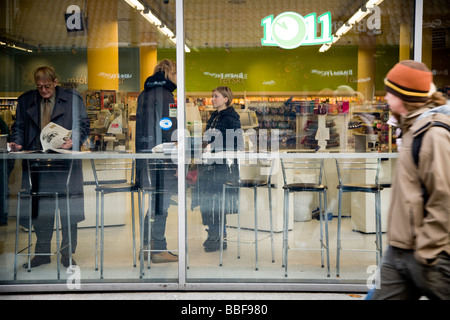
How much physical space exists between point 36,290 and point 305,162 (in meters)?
2.52

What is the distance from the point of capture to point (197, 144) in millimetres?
4371

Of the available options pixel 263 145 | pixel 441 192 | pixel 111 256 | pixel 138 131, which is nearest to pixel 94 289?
pixel 111 256

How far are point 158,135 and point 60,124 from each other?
87 cm

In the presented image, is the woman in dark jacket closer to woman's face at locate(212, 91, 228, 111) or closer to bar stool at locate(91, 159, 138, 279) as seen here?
woman's face at locate(212, 91, 228, 111)

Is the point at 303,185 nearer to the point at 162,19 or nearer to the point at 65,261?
the point at 162,19

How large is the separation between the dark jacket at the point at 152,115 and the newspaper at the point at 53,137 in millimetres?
640

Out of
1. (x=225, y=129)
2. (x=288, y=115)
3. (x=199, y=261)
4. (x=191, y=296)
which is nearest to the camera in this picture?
(x=191, y=296)

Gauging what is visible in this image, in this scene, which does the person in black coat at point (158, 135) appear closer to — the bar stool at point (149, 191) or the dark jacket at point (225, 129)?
the bar stool at point (149, 191)

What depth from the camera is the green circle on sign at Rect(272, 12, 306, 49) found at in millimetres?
4270

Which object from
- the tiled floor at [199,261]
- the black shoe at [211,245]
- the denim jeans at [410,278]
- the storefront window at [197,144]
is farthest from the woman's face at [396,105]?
the black shoe at [211,245]

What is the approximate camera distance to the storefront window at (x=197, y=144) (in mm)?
4211

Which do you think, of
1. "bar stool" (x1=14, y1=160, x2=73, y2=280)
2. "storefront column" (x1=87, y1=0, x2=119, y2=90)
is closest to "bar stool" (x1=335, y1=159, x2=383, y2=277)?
"storefront column" (x1=87, y1=0, x2=119, y2=90)

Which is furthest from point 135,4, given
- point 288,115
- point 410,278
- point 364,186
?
point 410,278

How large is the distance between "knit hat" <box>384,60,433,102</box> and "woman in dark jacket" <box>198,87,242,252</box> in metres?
2.34
